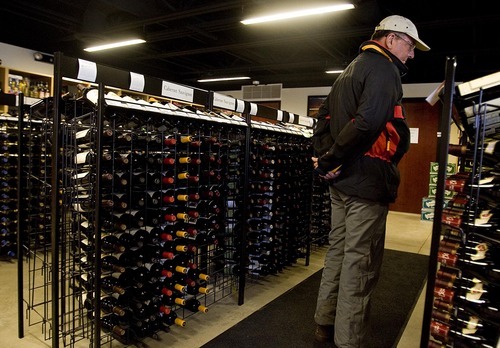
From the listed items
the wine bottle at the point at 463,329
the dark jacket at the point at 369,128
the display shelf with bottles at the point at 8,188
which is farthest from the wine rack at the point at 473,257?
the display shelf with bottles at the point at 8,188

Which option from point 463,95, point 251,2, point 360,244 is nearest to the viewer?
point 463,95

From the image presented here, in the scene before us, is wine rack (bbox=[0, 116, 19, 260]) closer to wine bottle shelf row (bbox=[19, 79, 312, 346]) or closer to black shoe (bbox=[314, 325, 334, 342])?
wine bottle shelf row (bbox=[19, 79, 312, 346])

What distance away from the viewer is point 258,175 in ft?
10.3

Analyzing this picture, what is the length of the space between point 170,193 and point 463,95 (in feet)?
5.29

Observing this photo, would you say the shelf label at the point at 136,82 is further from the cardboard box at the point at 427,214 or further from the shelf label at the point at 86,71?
the cardboard box at the point at 427,214

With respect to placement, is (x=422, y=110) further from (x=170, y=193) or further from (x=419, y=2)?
(x=170, y=193)

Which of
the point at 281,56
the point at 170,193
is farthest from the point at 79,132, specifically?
the point at 281,56

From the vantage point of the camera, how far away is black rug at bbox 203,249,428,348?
7.29 feet

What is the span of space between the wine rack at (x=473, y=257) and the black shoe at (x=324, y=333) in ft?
3.04

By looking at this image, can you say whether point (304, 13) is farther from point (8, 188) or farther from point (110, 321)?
point (110, 321)

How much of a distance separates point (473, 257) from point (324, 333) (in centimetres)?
121

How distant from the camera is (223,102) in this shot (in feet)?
9.50

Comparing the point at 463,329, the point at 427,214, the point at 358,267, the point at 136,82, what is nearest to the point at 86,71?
the point at 136,82

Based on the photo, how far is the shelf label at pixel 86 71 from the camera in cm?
177
